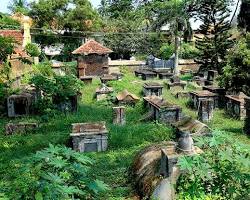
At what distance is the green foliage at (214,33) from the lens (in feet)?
104

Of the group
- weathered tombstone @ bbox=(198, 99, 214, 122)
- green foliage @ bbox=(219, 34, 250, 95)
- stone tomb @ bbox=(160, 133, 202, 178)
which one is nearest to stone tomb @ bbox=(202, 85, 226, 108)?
green foliage @ bbox=(219, 34, 250, 95)

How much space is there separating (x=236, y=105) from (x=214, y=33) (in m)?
15.9

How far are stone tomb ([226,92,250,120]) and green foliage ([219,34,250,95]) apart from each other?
1.65 feet

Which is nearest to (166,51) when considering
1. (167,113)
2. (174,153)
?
(167,113)

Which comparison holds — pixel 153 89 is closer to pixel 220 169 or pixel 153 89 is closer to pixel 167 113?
pixel 167 113

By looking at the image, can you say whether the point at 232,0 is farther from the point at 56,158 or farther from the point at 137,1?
the point at 56,158

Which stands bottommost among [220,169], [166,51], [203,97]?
[203,97]

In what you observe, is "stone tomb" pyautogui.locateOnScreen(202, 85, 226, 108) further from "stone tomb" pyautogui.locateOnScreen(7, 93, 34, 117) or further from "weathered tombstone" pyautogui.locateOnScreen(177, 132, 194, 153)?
"weathered tombstone" pyautogui.locateOnScreen(177, 132, 194, 153)

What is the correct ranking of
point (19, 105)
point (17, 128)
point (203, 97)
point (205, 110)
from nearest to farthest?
point (17, 128) < point (205, 110) < point (19, 105) < point (203, 97)

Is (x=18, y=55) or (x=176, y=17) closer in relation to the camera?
(x=18, y=55)

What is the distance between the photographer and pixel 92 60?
31.6 meters

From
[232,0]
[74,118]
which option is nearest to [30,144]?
[74,118]

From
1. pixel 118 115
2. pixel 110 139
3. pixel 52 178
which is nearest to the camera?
pixel 52 178

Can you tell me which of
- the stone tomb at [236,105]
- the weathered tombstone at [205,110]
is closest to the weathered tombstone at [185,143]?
the weathered tombstone at [205,110]
